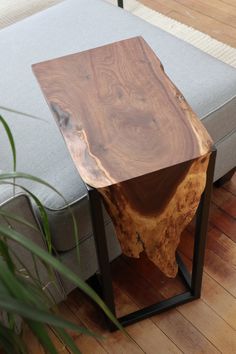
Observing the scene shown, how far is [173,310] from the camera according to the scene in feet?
3.85

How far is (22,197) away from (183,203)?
0.32m

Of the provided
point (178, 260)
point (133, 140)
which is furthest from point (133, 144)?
point (178, 260)

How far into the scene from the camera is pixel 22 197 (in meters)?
0.81

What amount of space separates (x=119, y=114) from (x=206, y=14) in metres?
1.52

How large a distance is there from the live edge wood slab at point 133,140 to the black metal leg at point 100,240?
19mm

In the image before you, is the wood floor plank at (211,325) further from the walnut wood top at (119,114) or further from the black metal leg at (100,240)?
the walnut wood top at (119,114)

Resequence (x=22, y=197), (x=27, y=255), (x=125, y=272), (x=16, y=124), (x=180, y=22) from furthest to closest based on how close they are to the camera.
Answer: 1. (x=180, y=22)
2. (x=125, y=272)
3. (x=16, y=124)
4. (x=27, y=255)
5. (x=22, y=197)

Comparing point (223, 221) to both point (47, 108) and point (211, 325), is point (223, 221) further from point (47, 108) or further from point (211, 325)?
point (47, 108)

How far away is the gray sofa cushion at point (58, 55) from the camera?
97 centimetres

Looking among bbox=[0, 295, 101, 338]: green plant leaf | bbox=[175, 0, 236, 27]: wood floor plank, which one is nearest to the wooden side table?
bbox=[0, 295, 101, 338]: green plant leaf

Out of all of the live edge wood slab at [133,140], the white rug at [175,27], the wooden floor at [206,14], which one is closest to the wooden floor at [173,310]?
the live edge wood slab at [133,140]

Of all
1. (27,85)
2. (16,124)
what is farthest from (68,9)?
(16,124)

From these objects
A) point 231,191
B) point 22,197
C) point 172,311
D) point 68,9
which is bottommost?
point 172,311

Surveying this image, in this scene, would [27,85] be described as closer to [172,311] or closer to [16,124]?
[16,124]
